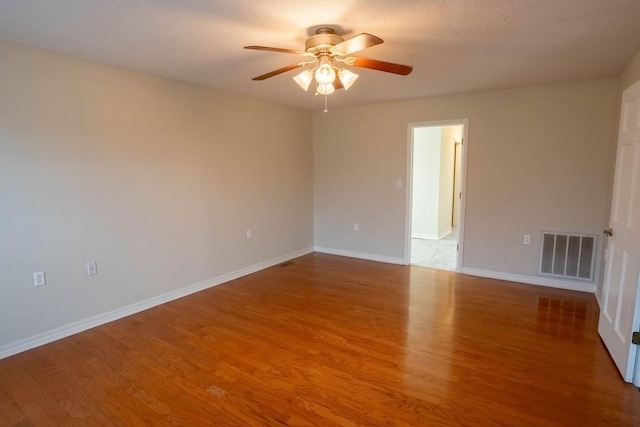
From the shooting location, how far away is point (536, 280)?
4.00 metres

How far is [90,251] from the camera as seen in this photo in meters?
2.97

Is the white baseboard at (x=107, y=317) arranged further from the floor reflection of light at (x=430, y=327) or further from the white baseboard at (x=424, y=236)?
the white baseboard at (x=424, y=236)

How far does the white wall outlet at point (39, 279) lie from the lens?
2.67m

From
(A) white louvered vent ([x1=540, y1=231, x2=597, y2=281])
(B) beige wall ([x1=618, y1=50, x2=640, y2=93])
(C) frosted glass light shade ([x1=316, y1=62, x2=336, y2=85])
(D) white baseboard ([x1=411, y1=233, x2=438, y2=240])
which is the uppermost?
(B) beige wall ([x1=618, y1=50, x2=640, y2=93])

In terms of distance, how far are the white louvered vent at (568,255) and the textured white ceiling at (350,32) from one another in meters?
1.69

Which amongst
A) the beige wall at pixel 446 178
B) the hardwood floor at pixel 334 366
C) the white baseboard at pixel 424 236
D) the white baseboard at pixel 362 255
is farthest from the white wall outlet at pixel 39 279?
the beige wall at pixel 446 178

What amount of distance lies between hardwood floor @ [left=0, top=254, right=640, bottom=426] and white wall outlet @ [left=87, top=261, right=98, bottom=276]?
0.49 metres

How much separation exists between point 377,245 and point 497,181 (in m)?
1.85

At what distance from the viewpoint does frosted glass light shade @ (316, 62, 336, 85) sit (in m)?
2.22

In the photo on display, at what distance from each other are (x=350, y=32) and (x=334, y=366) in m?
2.31

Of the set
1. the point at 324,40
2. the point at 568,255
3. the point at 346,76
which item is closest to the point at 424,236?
the point at 568,255

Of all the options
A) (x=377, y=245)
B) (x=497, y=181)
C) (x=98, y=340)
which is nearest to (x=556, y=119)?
(x=497, y=181)

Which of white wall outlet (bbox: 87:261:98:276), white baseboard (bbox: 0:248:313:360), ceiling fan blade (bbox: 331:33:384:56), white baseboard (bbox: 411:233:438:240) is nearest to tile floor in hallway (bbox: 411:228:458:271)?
white baseboard (bbox: 411:233:438:240)

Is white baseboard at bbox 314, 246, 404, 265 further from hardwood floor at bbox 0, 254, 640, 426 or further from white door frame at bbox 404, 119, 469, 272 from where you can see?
hardwood floor at bbox 0, 254, 640, 426
